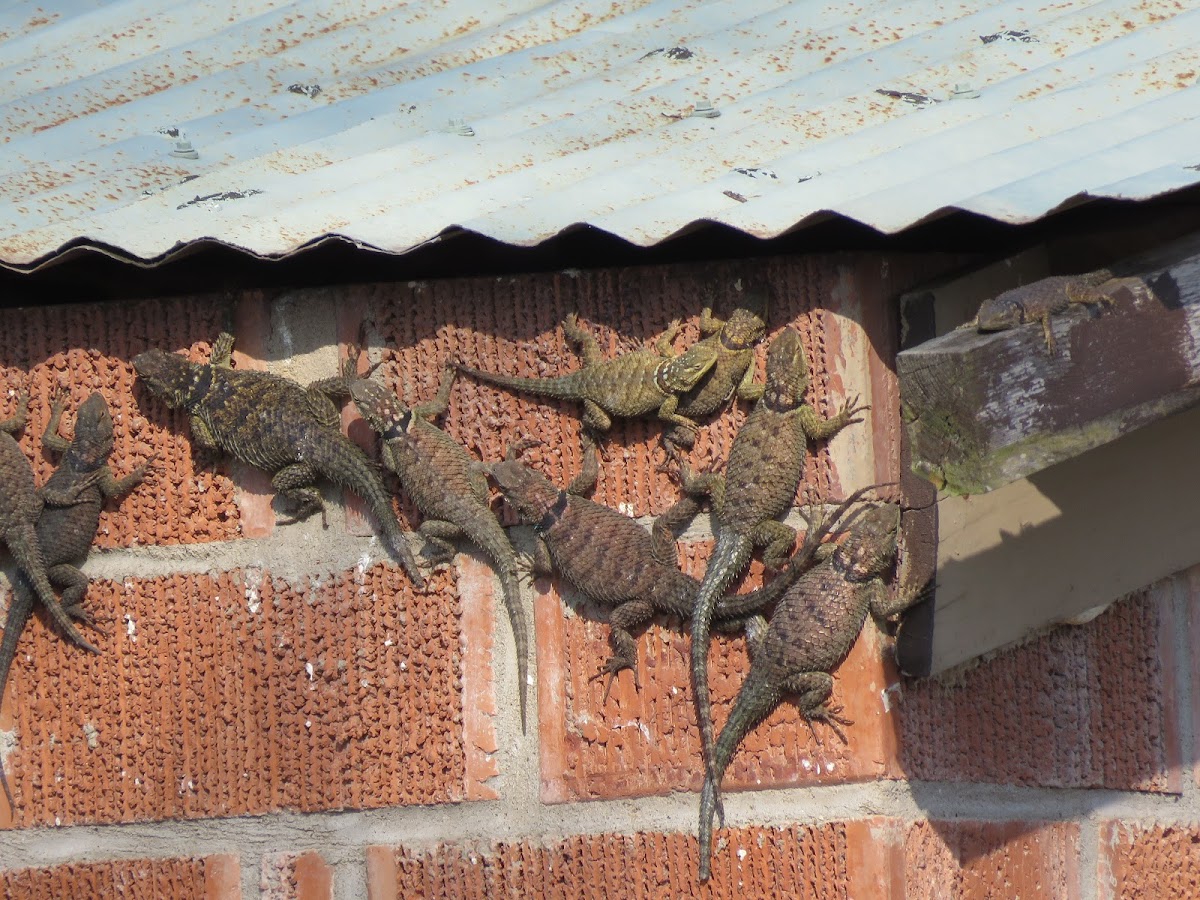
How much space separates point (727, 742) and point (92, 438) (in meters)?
1.35

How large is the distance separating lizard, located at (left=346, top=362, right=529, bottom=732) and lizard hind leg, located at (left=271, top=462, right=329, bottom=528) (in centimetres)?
15

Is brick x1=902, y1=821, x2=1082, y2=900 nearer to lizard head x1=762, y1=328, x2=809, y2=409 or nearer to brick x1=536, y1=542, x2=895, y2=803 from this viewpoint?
brick x1=536, y1=542, x2=895, y2=803

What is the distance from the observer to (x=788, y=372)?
2.64 metres

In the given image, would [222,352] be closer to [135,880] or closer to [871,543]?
[135,880]

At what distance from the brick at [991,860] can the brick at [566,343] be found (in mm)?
648

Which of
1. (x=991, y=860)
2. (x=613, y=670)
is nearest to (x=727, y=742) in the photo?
(x=613, y=670)

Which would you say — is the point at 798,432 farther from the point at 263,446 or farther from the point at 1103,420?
the point at 263,446

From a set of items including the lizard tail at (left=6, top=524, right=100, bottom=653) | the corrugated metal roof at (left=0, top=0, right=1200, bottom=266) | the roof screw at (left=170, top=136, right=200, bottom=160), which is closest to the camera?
the corrugated metal roof at (left=0, top=0, right=1200, bottom=266)

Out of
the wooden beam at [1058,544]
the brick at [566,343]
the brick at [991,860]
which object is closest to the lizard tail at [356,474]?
the brick at [566,343]

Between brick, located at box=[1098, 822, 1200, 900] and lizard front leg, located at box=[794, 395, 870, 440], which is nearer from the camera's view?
lizard front leg, located at box=[794, 395, 870, 440]

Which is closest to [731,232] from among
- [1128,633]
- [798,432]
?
[798,432]

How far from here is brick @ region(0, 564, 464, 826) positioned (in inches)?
105

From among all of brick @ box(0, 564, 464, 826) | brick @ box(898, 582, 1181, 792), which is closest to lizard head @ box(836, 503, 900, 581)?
brick @ box(898, 582, 1181, 792)

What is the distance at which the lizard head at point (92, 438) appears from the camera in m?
2.82
